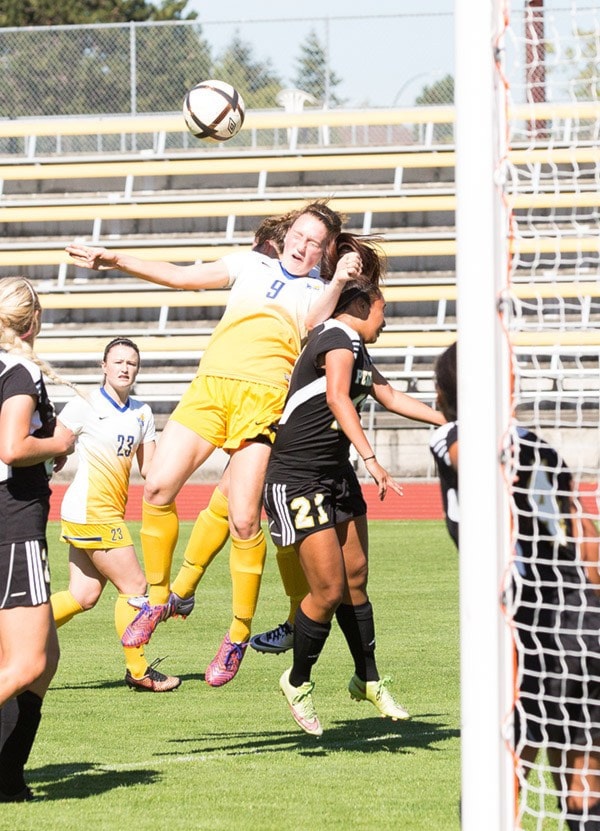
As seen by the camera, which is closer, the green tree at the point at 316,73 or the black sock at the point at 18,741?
the black sock at the point at 18,741

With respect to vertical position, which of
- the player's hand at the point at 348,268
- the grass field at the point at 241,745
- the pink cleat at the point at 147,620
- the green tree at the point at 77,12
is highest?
the green tree at the point at 77,12

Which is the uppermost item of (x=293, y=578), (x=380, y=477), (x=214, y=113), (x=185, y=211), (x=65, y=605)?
(x=185, y=211)

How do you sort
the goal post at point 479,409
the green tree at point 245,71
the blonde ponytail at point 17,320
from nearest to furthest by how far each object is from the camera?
1. the goal post at point 479,409
2. the blonde ponytail at point 17,320
3. the green tree at point 245,71

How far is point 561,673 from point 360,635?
210cm

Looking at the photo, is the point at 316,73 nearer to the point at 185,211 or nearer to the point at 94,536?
the point at 185,211

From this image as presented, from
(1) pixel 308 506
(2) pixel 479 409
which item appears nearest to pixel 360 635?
(1) pixel 308 506

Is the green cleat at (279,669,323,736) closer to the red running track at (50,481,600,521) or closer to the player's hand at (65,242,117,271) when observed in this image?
the player's hand at (65,242,117,271)

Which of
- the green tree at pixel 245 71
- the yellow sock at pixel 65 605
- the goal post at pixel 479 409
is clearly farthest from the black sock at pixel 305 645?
the green tree at pixel 245 71

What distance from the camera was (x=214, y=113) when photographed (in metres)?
7.49

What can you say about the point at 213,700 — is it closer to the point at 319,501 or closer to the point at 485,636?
the point at 319,501

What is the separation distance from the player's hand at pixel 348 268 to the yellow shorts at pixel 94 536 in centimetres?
219

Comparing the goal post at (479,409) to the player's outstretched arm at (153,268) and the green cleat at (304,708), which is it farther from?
the green cleat at (304,708)

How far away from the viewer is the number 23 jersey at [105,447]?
24.2 feet

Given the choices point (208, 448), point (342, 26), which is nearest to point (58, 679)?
point (208, 448)
